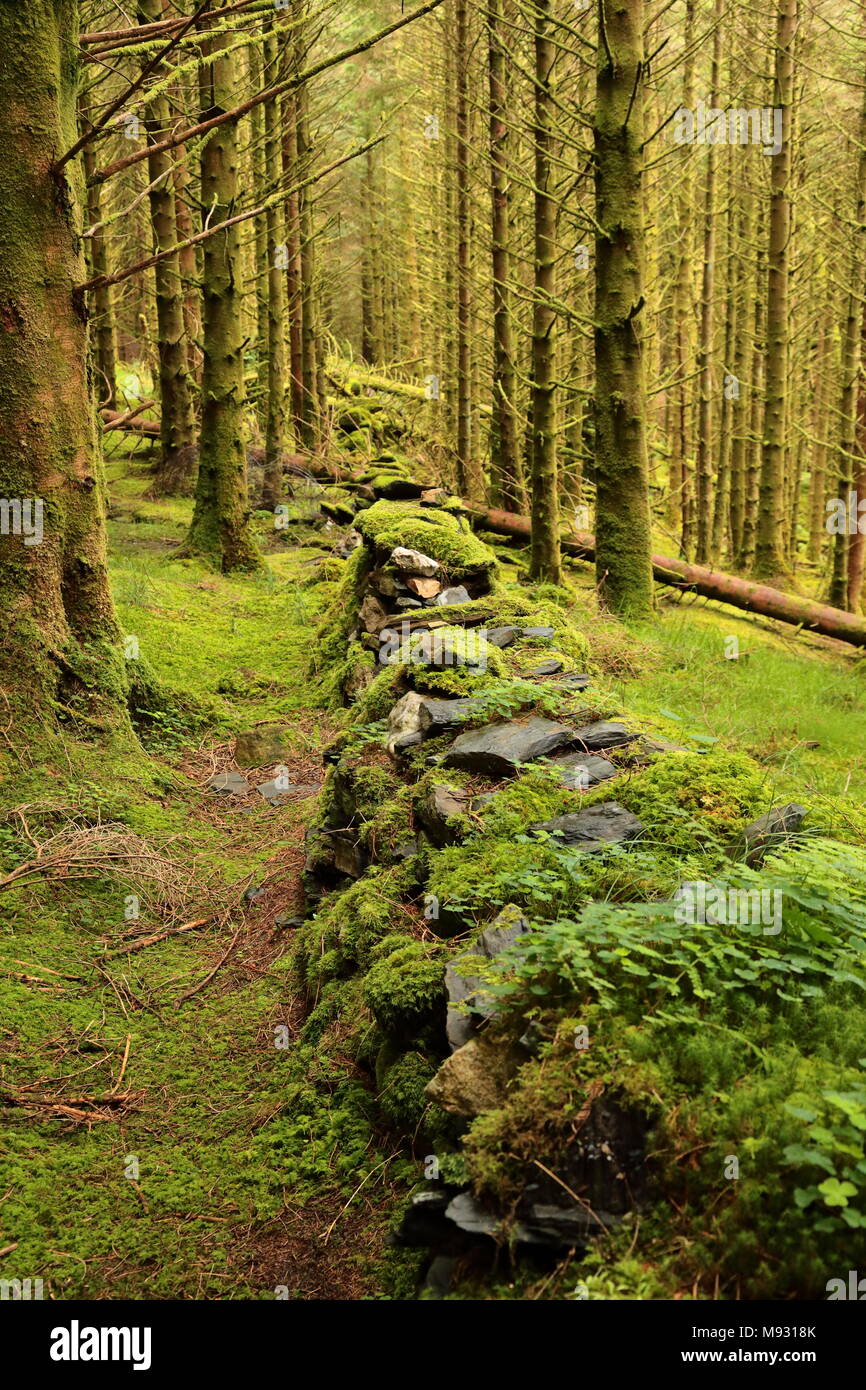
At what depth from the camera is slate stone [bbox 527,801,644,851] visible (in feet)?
10.1

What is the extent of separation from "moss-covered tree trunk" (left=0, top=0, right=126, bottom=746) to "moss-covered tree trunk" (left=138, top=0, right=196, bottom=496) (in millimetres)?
7465

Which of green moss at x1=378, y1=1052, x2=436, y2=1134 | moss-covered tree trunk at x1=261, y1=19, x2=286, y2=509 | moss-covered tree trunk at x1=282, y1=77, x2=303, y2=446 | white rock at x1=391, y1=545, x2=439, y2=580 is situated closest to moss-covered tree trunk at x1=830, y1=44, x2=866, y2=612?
moss-covered tree trunk at x1=261, y1=19, x2=286, y2=509

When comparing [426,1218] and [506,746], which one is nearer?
[426,1218]

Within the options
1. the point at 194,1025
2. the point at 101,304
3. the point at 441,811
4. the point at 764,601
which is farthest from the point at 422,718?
the point at 101,304

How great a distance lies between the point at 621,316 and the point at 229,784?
5562 millimetres

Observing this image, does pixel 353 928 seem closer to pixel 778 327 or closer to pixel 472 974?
pixel 472 974

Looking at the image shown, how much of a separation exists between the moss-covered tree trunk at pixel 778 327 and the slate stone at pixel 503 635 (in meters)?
8.75

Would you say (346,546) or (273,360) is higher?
(273,360)

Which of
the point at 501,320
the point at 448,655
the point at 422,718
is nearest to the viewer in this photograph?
the point at 422,718

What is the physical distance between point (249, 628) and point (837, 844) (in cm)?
652

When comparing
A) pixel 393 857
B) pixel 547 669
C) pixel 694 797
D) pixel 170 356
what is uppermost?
pixel 170 356

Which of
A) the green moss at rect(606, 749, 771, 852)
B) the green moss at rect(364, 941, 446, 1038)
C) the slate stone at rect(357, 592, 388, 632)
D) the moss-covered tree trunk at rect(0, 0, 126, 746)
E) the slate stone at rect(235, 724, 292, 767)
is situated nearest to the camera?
the green moss at rect(364, 941, 446, 1038)

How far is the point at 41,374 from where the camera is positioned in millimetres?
4859

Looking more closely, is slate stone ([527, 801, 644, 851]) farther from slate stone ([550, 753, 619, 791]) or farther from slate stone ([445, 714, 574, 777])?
slate stone ([445, 714, 574, 777])
